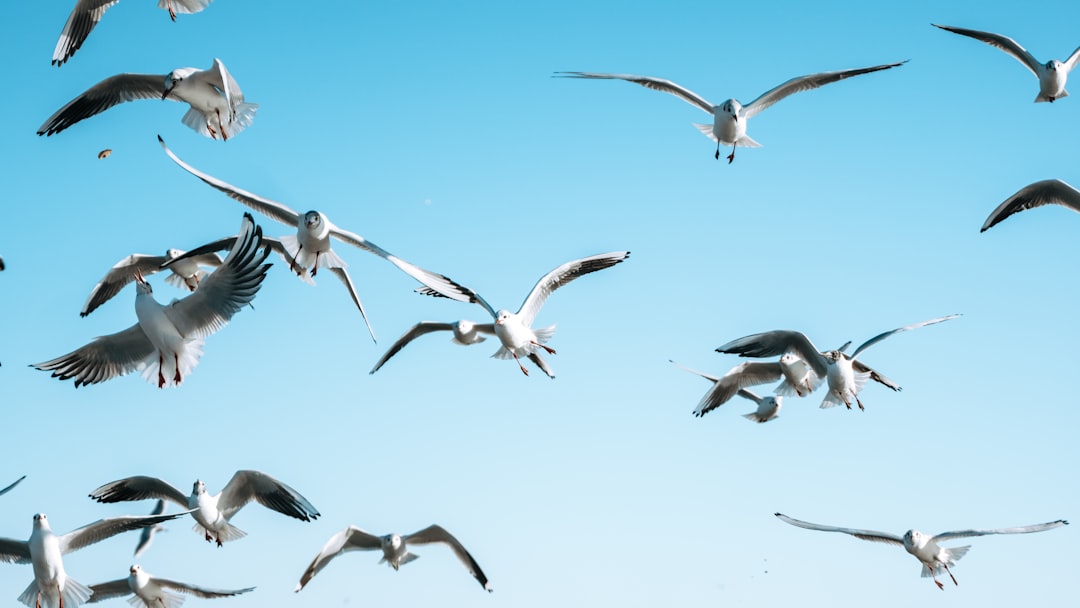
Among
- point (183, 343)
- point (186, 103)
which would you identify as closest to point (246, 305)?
point (183, 343)

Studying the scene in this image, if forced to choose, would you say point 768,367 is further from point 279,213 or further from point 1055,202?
point 279,213

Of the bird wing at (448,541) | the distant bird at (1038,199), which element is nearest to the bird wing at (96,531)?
the bird wing at (448,541)

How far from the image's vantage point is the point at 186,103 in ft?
40.4

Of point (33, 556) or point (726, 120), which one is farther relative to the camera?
point (726, 120)

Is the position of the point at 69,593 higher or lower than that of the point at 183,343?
lower

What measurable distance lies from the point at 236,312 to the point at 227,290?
0.30m

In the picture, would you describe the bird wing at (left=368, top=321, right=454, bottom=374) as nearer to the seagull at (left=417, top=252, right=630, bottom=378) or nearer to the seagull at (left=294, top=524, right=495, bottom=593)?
the seagull at (left=417, top=252, right=630, bottom=378)

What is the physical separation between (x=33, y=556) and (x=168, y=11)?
5.15m

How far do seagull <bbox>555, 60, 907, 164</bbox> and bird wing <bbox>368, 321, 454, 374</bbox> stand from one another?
133 inches

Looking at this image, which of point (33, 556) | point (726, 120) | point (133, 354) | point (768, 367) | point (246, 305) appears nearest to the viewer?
point (246, 305)

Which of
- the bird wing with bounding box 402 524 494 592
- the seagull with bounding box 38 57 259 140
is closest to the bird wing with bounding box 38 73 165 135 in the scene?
the seagull with bounding box 38 57 259 140

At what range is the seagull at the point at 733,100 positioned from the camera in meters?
13.9

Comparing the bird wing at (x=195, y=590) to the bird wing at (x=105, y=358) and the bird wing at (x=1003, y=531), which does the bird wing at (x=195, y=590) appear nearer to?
the bird wing at (x=105, y=358)

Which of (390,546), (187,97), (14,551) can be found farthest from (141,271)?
(390,546)
